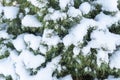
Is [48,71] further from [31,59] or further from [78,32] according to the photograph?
[78,32]

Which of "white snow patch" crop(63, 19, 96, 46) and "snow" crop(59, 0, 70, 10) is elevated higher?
"snow" crop(59, 0, 70, 10)

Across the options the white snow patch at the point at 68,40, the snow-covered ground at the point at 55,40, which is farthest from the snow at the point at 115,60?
the white snow patch at the point at 68,40

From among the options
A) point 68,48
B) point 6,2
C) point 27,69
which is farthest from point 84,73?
point 6,2

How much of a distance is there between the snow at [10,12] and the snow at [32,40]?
0.30 metres

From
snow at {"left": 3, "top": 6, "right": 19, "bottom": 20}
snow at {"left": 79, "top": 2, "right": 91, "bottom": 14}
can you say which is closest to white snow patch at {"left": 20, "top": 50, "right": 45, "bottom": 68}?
snow at {"left": 3, "top": 6, "right": 19, "bottom": 20}

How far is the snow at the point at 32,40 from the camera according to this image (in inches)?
133

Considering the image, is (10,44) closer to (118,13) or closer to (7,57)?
(7,57)

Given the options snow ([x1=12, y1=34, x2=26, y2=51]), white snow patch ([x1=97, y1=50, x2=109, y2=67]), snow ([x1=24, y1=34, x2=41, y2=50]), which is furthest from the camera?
snow ([x1=12, y1=34, x2=26, y2=51])

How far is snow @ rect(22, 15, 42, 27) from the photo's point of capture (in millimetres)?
3420

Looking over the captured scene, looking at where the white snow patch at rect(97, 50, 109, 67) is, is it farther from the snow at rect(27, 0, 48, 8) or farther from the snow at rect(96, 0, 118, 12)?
the snow at rect(27, 0, 48, 8)

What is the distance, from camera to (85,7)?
3.35 metres

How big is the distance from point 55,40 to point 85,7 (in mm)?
451

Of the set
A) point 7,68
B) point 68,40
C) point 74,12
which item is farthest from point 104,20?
point 7,68

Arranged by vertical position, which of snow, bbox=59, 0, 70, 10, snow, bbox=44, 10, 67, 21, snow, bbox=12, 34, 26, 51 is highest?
snow, bbox=59, 0, 70, 10
